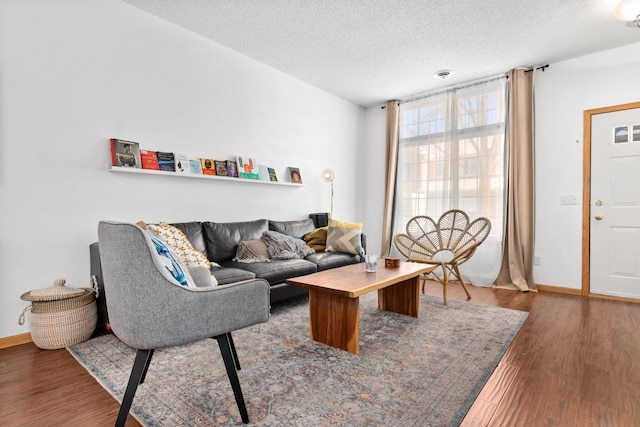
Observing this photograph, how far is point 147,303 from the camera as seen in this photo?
1.25 meters

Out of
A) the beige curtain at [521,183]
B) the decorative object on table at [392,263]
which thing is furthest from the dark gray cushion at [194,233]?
the beige curtain at [521,183]

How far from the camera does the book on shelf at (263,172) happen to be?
4.00 m

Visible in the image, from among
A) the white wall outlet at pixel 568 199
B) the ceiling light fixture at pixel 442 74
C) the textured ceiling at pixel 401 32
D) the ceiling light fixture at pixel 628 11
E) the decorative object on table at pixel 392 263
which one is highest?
the textured ceiling at pixel 401 32

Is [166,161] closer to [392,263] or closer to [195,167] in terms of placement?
[195,167]

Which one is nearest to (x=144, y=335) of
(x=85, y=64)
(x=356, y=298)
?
(x=356, y=298)

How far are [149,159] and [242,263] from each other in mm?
1253

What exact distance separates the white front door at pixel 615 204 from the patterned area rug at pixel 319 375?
1.81m

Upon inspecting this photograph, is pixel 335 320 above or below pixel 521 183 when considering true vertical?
below

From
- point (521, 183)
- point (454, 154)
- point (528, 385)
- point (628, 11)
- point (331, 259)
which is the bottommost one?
point (528, 385)

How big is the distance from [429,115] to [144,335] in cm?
476

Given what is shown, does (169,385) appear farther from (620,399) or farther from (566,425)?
(620,399)

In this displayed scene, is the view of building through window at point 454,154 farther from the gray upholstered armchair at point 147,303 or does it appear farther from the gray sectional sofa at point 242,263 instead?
the gray upholstered armchair at point 147,303

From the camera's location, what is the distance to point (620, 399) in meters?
1.64

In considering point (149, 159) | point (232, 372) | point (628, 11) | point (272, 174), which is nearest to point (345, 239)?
point (272, 174)
